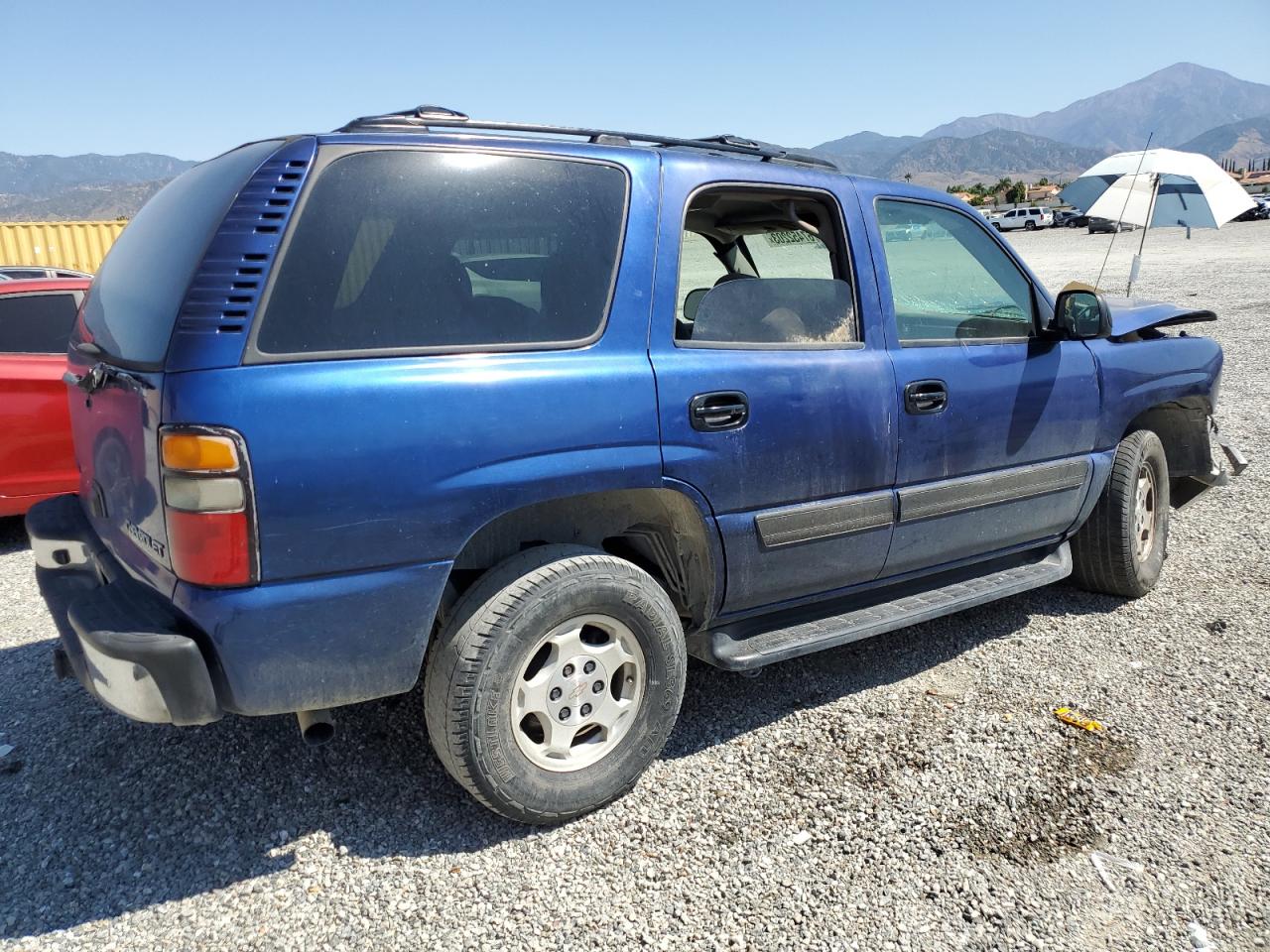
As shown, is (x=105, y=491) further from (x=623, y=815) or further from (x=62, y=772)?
(x=623, y=815)

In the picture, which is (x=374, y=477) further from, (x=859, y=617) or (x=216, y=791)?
(x=859, y=617)

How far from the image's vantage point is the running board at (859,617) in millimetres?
3053

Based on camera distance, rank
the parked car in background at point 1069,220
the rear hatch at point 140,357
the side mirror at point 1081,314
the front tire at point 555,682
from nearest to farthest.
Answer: the rear hatch at point 140,357 → the front tire at point 555,682 → the side mirror at point 1081,314 → the parked car in background at point 1069,220

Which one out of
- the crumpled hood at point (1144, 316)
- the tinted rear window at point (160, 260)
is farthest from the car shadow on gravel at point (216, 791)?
the crumpled hood at point (1144, 316)

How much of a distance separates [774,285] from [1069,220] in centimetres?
6585

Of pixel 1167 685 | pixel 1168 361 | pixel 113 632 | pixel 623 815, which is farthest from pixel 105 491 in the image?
pixel 1168 361

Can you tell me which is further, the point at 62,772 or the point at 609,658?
the point at 62,772

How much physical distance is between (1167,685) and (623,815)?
2.23 m

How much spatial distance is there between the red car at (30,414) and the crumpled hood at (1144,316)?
5.42m

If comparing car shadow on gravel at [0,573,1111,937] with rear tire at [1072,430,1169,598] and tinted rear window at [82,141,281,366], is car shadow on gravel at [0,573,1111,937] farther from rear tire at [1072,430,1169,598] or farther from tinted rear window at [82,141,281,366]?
tinted rear window at [82,141,281,366]

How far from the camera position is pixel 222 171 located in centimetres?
260

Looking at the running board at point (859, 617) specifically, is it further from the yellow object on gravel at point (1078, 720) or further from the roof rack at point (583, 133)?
the roof rack at point (583, 133)

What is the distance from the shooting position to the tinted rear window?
→ 234 centimetres

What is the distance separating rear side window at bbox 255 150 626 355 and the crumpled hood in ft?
8.47
